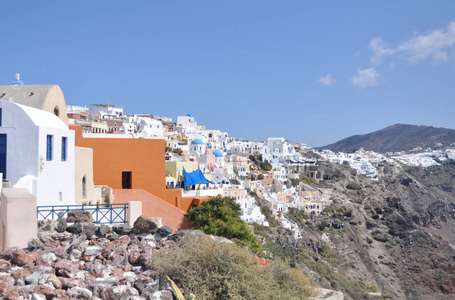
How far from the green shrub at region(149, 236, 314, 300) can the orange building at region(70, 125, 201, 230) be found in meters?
11.0

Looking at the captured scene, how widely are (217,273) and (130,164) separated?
11922mm

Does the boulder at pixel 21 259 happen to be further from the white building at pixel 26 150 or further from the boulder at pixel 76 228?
the white building at pixel 26 150

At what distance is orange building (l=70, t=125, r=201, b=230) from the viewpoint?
16.8 m

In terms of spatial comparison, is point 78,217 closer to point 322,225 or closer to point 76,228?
point 76,228

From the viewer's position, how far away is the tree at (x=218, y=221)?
51.0ft

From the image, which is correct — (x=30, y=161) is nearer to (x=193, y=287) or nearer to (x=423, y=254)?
(x=193, y=287)

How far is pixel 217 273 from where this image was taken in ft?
19.1

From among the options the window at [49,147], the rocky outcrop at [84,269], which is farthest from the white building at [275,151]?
the rocky outcrop at [84,269]

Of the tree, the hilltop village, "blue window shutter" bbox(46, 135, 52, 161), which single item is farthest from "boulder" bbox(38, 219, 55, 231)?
the tree

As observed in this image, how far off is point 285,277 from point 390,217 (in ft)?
250

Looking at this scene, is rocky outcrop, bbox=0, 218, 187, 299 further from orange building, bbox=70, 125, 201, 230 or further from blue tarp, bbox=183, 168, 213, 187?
blue tarp, bbox=183, 168, 213, 187

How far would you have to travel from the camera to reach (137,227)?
27.8ft

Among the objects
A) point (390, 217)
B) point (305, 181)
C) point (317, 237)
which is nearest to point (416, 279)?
point (317, 237)

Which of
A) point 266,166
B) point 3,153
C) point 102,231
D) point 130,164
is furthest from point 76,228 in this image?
point 266,166
